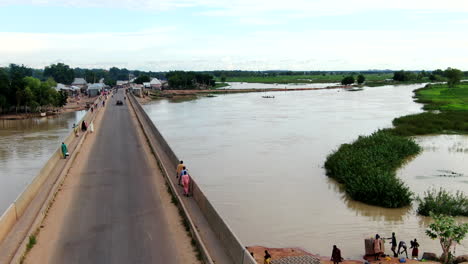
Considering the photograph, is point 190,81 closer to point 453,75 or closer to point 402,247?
point 453,75

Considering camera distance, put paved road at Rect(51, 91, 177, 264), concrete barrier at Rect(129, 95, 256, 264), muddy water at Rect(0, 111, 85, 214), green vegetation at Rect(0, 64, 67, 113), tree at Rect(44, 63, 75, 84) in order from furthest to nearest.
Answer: tree at Rect(44, 63, 75, 84), green vegetation at Rect(0, 64, 67, 113), muddy water at Rect(0, 111, 85, 214), paved road at Rect(51, 91, 177, 264), concrete barrier at Rect(129, 95, 256, 264)

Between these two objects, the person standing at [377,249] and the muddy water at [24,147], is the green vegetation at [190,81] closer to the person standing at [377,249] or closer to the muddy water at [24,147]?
the muddy water at [24,147]

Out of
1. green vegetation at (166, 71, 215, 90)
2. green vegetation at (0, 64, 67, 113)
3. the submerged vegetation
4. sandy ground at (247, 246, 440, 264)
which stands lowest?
sandy ground at (247, 246, 440, 264)

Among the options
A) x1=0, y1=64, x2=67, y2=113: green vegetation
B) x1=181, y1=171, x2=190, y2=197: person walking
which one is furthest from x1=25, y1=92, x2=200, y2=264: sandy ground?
x1=0, y1=64, x2=67, y2=113: green vegetation

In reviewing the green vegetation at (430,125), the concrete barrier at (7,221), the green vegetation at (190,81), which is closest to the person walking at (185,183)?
the concrete barrier at (7,221)

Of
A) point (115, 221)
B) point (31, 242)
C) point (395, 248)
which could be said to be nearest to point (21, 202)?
point (31, 242)

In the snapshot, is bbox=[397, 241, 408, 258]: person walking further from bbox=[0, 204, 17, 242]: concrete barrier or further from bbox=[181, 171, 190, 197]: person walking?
bbox=[0, 204, 17, 242]: concrete barrier
